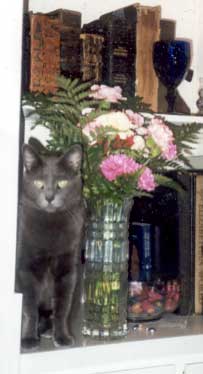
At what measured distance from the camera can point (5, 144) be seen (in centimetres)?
116

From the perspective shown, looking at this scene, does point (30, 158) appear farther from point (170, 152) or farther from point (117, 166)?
point (170, 152)

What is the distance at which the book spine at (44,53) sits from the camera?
1368 mm

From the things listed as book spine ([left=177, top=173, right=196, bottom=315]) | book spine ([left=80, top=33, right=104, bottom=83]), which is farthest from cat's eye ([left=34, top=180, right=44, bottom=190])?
book spine ([left=177, top=173, right=196, bottom=315])

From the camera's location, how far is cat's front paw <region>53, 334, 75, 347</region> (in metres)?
1.25

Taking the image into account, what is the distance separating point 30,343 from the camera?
1.23 metres

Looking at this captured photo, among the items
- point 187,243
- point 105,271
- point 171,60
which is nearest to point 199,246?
point 187,243

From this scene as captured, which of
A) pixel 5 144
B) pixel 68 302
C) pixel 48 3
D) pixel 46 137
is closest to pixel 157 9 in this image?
pixel 48 3

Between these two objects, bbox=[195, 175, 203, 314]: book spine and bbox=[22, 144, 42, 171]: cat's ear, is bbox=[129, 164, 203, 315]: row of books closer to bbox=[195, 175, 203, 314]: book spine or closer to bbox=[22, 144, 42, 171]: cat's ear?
bbox=[195, 175, 203, 314]: book spine

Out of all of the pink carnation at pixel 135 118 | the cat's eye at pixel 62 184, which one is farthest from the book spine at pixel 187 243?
the cat's eye at pixel 62 184

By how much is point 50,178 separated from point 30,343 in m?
0.32

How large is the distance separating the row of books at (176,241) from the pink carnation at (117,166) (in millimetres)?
333

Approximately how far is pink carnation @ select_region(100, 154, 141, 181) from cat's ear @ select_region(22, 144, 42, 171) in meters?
0.13

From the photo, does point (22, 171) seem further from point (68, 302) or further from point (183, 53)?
point (183, 53)

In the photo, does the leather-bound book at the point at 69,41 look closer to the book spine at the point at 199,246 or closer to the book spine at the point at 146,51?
the book spine at the point at 146,51
